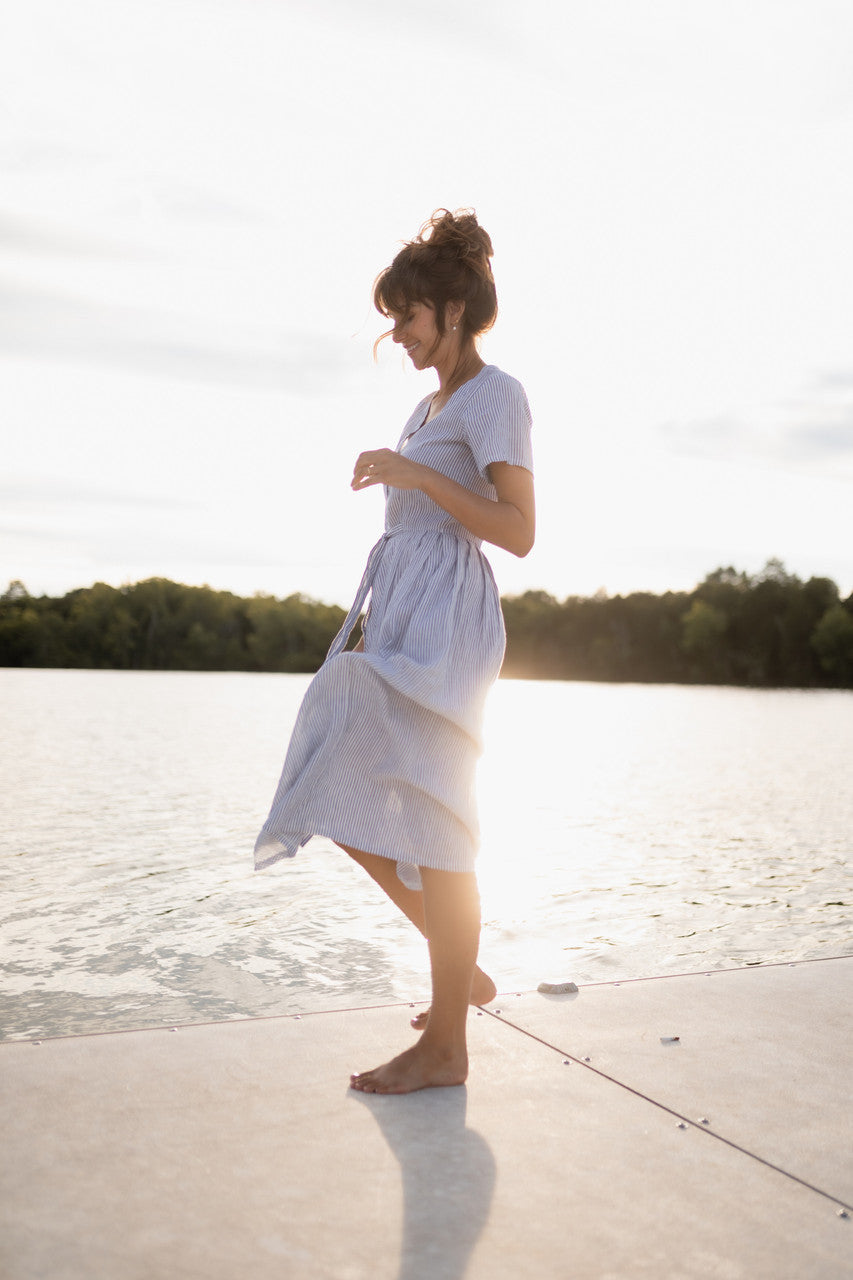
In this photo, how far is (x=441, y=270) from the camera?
2.41m

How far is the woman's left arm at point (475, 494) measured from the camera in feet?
7.40

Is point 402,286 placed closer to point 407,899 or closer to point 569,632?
point 407,899

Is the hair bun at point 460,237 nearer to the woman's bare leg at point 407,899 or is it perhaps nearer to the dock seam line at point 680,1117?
the woman's bare leg at point 407,899

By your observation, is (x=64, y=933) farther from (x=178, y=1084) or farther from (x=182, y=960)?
(x=178, y=1084)

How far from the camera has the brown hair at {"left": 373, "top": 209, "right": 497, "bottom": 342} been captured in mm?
2410

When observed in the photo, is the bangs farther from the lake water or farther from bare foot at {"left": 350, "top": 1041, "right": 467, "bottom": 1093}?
the lake water

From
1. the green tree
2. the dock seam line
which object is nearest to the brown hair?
the dock seam line

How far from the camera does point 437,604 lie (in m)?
2.32

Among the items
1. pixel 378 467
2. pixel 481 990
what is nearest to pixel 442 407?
pixel 378 467

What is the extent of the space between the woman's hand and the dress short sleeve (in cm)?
15

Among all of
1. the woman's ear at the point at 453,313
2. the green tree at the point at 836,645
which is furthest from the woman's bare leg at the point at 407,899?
the green tree at the point at 836,645

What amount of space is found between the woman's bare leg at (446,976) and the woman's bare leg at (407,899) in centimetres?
12

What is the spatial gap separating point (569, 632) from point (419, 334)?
90.0 meters

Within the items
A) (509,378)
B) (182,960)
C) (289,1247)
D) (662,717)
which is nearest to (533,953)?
(182,960)
